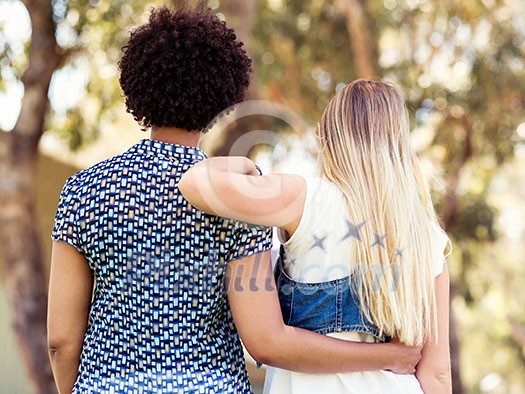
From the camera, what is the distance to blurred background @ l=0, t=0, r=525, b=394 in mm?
6547

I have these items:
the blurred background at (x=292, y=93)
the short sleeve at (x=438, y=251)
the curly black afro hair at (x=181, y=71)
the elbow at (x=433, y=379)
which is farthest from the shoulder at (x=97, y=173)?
the blurred background at (x=292, y=93)

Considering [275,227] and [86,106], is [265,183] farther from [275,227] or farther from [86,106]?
[86,106]

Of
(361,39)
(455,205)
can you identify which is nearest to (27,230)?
(361,39)

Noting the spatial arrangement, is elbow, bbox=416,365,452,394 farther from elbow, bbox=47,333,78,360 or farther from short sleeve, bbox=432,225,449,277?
elbow, bbox=47,333,78,360

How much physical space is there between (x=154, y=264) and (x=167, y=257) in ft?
0.11

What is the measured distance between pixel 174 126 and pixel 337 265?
52cm

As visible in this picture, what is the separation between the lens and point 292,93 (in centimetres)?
1128

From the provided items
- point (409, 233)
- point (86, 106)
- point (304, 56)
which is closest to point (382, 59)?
point (304, 56)

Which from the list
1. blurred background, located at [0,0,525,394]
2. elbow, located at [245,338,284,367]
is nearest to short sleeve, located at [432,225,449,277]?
elbow, located at [245,338,284,367]

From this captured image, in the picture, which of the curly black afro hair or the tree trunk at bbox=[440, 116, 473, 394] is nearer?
the curly black afro hair

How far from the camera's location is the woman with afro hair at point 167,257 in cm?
187

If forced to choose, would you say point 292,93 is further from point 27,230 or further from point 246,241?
point 246,241

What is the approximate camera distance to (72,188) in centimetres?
194

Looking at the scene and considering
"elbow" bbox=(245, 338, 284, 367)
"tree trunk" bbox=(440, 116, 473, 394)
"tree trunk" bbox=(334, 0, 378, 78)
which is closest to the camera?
"elbow" bbox=(245, 338, 284, 367)
